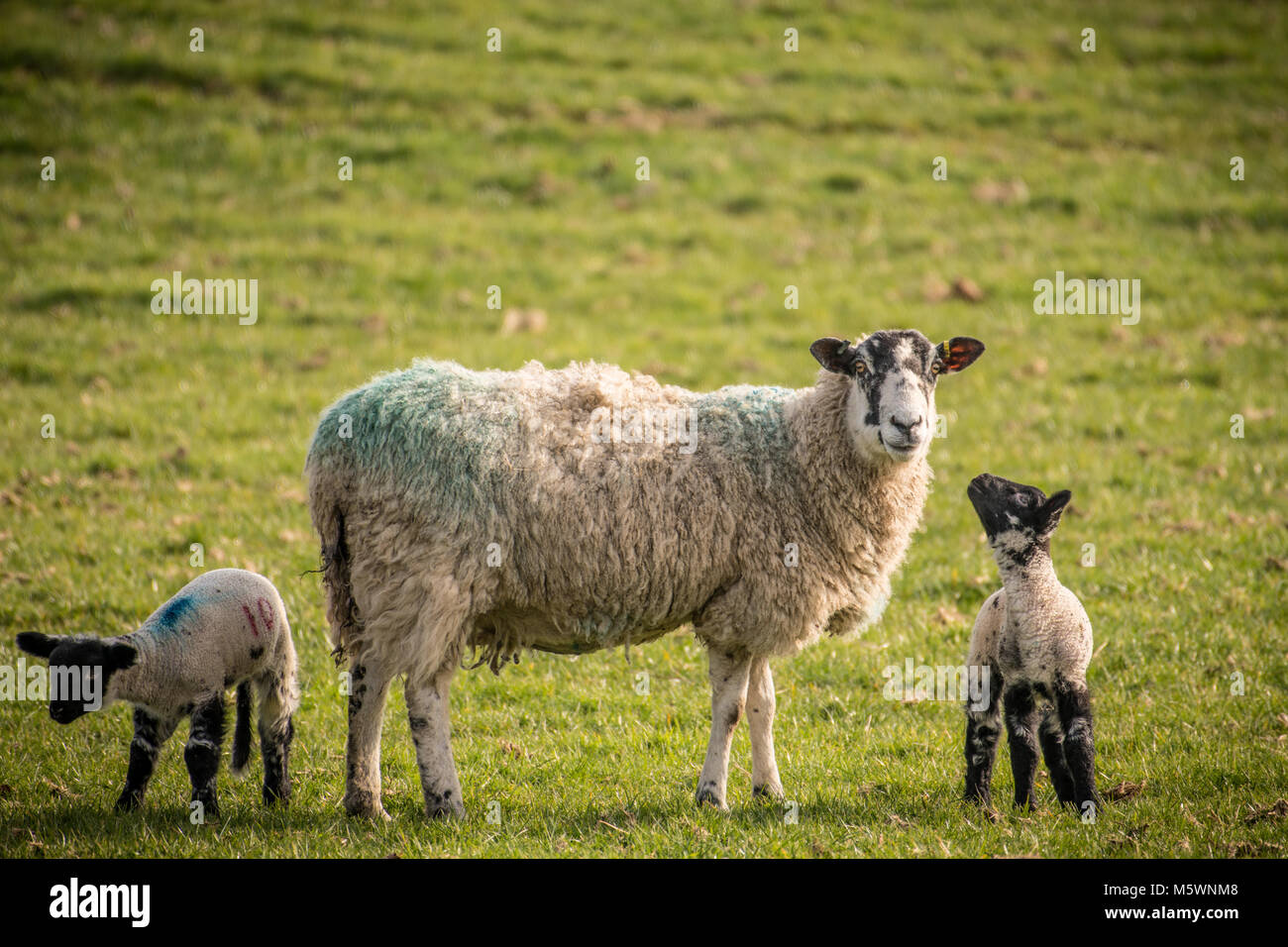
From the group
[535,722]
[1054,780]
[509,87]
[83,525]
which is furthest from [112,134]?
[1054,780]

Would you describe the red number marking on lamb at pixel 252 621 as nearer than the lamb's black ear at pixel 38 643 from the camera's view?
No

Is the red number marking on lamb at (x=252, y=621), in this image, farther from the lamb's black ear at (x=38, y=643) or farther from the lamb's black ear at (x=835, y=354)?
the lamb's black ear at (x=835, y=354)

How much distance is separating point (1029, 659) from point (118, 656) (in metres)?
4.87

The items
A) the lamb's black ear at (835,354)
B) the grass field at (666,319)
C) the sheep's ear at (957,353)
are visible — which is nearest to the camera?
the lamb's black ear at (835,354)

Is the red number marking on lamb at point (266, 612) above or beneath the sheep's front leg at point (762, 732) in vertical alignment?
above

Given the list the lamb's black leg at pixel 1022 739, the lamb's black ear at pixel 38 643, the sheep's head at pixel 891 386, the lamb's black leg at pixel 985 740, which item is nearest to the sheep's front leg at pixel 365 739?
the lamb's black ear at pixel 38 643

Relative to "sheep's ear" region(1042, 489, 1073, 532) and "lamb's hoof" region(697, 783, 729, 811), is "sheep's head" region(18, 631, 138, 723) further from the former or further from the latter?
"sheep's ear" region(1042, 489, 1073, 532)

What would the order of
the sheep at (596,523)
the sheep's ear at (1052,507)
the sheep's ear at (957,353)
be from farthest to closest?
1. the sheep's ear at (957,353)
2. the sheep at (596,523)
3. the sheep's ear at (1052,507)

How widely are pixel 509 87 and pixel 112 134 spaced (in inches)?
270

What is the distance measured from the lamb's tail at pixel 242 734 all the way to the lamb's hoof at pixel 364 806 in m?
0.83

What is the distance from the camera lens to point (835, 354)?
6.96 meters

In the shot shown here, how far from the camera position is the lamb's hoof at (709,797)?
675 cm

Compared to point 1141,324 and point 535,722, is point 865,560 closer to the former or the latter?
point 535,722

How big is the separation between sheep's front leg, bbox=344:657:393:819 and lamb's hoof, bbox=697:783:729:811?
1.76 meters
